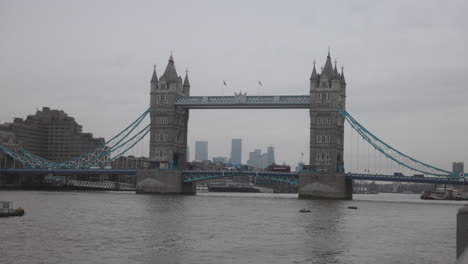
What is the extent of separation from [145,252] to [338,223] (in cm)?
2630

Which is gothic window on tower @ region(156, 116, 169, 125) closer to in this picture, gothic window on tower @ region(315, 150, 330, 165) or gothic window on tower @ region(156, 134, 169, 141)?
gothic window on tower @ region(156, 134, 169, 141)

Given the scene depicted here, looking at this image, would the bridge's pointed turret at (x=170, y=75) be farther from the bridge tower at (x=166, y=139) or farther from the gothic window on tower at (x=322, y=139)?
the gothic window on tower at (x=322, y=139)

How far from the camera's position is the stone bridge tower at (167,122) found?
12356 cm

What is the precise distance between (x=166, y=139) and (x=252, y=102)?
1970cm

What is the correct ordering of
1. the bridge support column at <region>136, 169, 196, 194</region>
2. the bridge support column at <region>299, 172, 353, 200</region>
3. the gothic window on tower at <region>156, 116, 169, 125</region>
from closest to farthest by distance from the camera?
the bridge support column at <region>299, 172, 353, 200</region> → the bridge support column at <region>136, 169, 196, 194</region> → the gothic window on tower at <region>156, 116, 169, 125</region>

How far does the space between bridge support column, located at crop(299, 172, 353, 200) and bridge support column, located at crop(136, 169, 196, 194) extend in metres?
24.8

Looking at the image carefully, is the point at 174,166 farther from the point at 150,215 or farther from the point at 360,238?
the point at 360,238

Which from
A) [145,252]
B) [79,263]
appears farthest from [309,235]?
[79,263]

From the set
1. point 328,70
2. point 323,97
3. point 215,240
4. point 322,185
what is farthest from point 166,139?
point 215,240

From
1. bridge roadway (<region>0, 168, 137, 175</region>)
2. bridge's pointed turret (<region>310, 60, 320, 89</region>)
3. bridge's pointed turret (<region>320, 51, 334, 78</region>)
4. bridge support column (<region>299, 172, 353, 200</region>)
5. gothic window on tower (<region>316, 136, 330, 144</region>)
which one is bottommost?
bridge support column (<region>299, 172, 353, 200</region>)

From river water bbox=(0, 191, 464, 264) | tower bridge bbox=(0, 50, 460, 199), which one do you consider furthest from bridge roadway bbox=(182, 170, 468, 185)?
river water bbox=(0, 191, 464, 264)

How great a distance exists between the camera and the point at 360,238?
1681 inches

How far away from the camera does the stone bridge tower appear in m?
124

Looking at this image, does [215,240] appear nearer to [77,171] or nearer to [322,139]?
[322,139]
